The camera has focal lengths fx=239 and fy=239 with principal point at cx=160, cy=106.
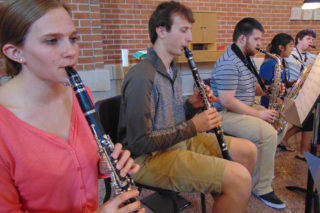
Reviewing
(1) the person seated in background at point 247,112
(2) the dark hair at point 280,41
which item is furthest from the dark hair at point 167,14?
(2) the dark hair at point 280,41

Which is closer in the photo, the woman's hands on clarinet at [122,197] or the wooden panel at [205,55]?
the woman's hands on clarinet at [122,197]

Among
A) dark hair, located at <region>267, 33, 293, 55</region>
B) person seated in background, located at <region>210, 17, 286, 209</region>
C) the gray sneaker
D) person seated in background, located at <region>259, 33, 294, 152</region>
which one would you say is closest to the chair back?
person seated in background, located at <region>210, 17, 286, 209</region>

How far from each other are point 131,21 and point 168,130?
265 cm

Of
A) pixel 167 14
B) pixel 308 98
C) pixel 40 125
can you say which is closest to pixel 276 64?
pixel 308 98

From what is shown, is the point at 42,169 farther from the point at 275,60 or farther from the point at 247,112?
the point at 275,60

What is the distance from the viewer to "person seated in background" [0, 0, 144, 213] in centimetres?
74

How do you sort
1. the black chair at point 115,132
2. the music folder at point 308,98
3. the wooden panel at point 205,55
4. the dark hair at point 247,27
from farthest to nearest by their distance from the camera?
the wooden panel at point 205,55, the dark hair at point 247,27, the black chair at point 115,132, the music folder at point 308,98

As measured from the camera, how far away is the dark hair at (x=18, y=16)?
74cm

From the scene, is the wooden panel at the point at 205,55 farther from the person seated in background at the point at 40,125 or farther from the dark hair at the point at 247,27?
the person seated in background at the point at 40,125

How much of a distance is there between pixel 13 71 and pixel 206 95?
1011 millimetres

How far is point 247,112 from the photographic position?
6.18 ft

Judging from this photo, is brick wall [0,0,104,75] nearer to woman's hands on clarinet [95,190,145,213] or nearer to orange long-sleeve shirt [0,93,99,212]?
orange long-sleeve shirt [0,93,99,212]

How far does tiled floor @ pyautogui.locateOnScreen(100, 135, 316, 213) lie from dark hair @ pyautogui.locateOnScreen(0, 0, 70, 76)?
149 centimetres

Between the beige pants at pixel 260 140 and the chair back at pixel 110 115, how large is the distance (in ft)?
2.98
